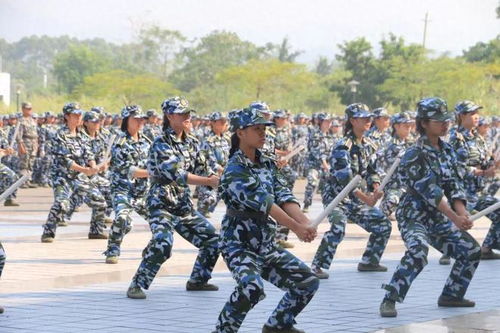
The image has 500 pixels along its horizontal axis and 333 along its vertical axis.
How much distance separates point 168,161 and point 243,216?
2.85 m

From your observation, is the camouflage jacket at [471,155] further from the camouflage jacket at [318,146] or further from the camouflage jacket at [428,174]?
the camouflage jacket at [318,146]

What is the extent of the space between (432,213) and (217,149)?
8.98 m

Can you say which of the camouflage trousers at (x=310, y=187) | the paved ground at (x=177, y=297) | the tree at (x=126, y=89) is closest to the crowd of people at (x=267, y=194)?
the paved ground at (x=177, y=297)

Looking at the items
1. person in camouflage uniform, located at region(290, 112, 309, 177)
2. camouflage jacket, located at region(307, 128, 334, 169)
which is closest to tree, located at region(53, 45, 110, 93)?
person in camouflage uniform, located at region(290, 112, 309, 177)

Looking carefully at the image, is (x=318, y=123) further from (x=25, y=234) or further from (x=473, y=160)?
(x=473, y=160)

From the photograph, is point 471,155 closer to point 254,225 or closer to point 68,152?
point 68,152

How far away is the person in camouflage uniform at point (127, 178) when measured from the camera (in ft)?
46.9

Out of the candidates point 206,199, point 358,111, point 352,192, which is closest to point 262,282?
point 352,192

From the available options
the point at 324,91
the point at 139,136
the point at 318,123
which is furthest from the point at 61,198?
the point at 324,91

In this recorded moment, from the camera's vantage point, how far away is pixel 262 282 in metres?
8.41

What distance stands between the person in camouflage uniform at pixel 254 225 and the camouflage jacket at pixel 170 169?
104 inches

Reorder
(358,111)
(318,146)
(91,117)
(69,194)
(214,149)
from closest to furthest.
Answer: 1. (358,111)
2. (69,194)
3. (91,117)
4. (214,149)
5. (318,146)

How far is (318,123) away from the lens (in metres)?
27.2

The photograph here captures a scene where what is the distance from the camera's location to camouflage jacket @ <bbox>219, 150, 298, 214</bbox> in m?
8.45
